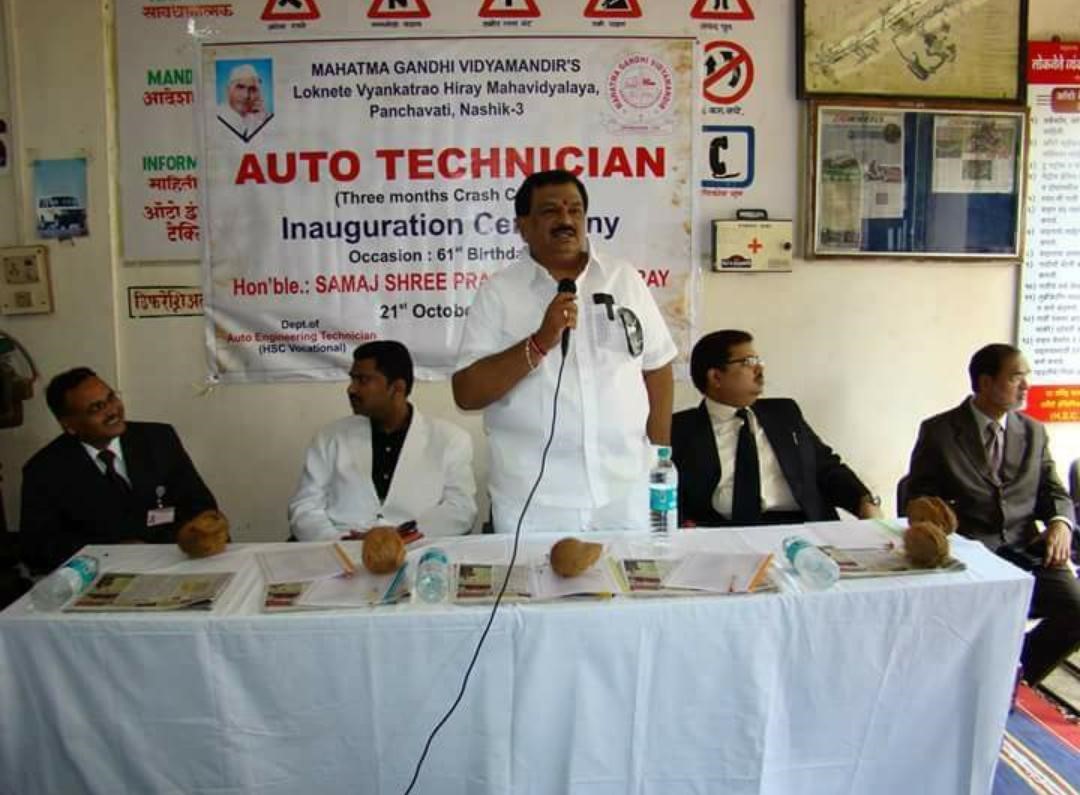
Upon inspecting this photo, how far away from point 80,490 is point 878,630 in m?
2.27

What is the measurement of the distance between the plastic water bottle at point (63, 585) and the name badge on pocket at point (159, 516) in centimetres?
74

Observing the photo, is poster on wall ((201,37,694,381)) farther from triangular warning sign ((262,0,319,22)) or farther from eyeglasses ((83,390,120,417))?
eyeglasses ((83,390,120,417))

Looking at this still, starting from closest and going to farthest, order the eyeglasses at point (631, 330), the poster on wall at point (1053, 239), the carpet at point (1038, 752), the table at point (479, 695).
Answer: the table at point (479, 695)
the eyeglasses at point (631, 330)
the carpet at point (1038, 752)
the poster on wall at point (1053, 239)

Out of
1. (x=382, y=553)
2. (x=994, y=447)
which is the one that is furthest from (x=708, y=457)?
(x=382, y=553)

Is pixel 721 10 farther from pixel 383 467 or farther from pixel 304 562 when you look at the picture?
pixel 304 562

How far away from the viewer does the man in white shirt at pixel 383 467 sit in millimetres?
2459

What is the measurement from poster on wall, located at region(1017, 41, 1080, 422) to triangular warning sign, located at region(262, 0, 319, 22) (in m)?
2.90

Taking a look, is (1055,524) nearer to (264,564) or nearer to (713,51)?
(713,51)

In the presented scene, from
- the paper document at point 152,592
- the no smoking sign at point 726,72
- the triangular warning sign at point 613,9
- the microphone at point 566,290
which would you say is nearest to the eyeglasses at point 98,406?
the paper document at point 152,592

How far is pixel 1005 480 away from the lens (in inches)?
107

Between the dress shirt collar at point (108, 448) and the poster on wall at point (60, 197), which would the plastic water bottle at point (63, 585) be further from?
the poster on wall at point (60, 197)

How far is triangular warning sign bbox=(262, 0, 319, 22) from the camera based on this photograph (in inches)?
119

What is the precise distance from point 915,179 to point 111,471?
3.16 meters

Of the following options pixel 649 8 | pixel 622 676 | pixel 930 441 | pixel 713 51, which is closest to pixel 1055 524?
pixel 930 441
